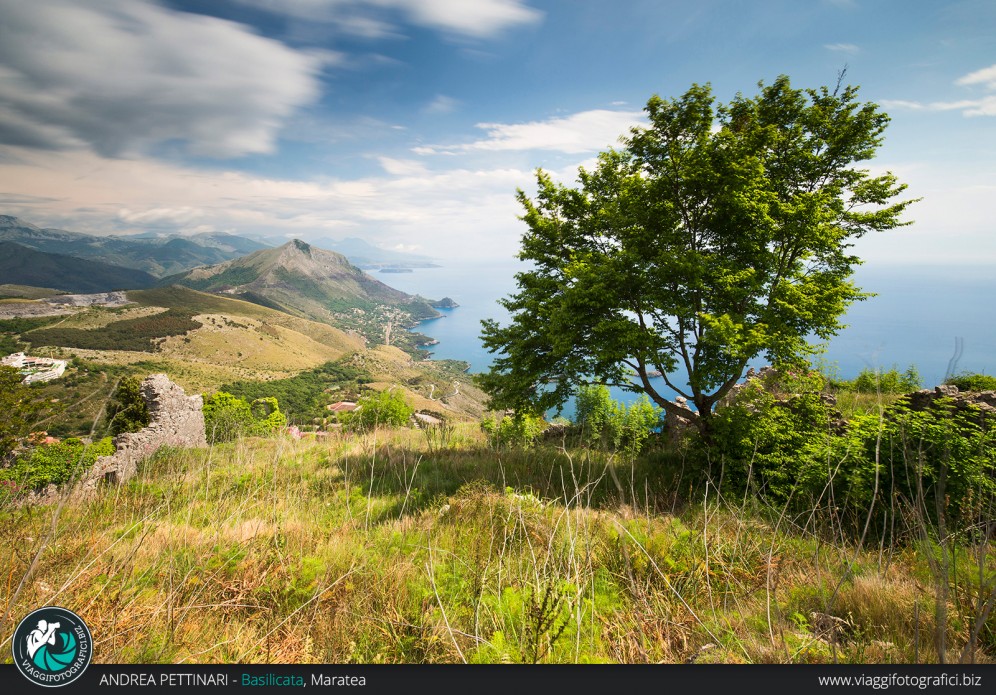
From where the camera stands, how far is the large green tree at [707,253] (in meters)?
8.84

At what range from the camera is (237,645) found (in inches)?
104

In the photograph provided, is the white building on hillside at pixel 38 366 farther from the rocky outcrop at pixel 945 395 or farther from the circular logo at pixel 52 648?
the rocky outcrop at pixel 945 395

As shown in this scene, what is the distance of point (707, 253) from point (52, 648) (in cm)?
1229

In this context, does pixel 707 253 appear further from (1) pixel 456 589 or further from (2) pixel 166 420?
(2) pixel 166 420

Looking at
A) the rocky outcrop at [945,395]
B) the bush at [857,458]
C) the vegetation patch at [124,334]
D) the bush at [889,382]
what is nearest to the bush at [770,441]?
the bush at [857,458]

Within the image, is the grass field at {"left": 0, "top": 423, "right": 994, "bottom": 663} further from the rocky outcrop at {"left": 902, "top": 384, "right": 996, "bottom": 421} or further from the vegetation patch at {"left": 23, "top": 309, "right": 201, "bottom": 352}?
the vegetation patch at {"left": 23, "top": 309, "right": 201, "bottom": 352}

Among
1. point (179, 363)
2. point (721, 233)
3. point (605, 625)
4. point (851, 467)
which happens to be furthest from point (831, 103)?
point (179, 363)

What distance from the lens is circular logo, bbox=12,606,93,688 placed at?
7.68ft

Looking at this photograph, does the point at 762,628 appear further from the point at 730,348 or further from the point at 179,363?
the point at 179,363

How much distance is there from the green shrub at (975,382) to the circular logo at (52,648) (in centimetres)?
2318

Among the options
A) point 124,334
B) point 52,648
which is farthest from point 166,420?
point 124,334

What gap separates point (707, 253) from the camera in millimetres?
9914

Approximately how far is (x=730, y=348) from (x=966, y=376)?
1755 centimetres

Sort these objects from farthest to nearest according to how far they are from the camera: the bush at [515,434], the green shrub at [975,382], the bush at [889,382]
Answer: the bush at [889,382] < the green shrub at [975,382] < the bush at [515,434]
